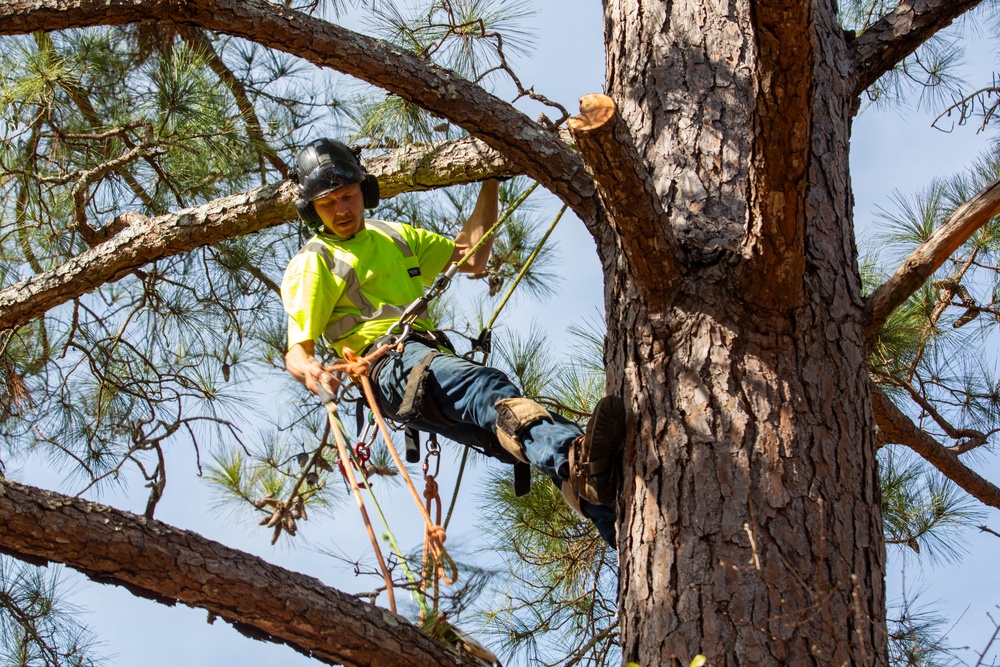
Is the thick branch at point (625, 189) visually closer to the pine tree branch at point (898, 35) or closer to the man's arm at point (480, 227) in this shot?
the pine tree branch at point (898, 35)

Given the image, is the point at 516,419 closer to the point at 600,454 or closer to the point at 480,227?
the point at 600,454

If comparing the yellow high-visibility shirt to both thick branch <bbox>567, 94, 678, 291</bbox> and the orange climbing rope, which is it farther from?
thick branch <bbox>567, 94, 678, 291</bbox>

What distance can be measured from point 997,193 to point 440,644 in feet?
3.98

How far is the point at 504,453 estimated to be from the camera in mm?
2664

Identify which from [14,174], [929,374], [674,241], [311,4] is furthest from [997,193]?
[14,174]

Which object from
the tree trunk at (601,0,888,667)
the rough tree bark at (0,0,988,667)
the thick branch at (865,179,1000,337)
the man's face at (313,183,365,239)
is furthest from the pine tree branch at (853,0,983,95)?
the man's face at (313,183,365,239)

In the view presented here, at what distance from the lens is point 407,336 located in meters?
2.70

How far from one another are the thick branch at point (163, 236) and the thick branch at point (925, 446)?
132 cm

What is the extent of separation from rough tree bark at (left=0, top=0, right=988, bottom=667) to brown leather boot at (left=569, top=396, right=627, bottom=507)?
0.12 feet

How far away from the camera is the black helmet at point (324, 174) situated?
2.92 m

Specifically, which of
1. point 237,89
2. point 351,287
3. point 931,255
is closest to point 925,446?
point 931,255

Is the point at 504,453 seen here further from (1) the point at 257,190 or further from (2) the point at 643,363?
(1) the point at 257,190

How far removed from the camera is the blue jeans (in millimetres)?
2217

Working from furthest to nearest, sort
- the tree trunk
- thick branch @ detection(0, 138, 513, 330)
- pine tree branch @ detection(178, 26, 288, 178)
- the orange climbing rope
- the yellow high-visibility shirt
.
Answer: pine tree branch @ detection(178, 26, 288, 178), thick branch @ detection(0, 138, 513, 330), the yellow high-visibility shirt, the orange climbing rope, the tree trunk
